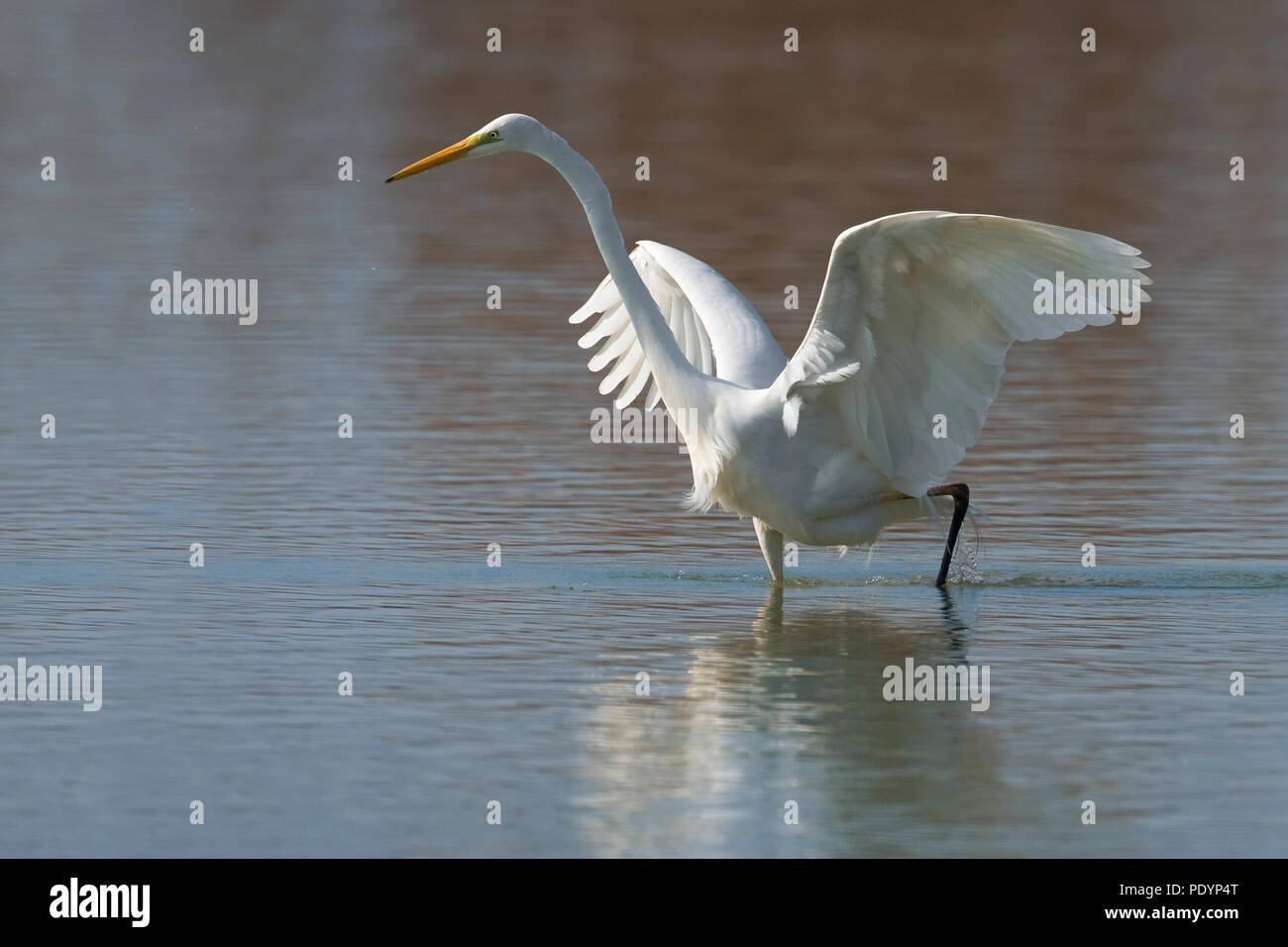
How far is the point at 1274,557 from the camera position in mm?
11586

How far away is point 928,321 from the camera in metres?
10.1

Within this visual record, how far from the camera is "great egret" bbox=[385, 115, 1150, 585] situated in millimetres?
9664

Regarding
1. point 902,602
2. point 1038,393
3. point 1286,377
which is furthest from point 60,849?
point 1286,377

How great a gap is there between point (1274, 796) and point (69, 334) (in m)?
12.4

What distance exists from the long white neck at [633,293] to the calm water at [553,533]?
1.03 m

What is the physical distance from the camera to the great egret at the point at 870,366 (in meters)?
9.66

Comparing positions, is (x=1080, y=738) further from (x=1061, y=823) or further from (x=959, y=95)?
(x=959, y=95)
